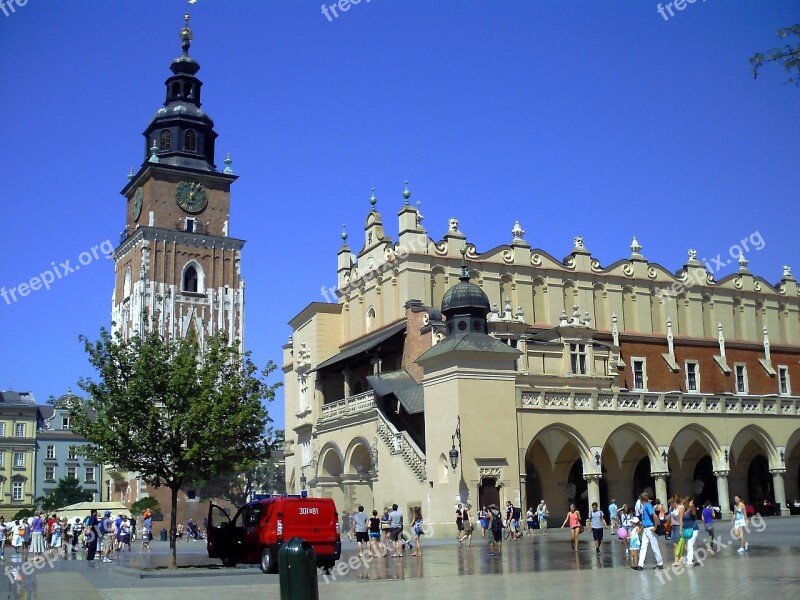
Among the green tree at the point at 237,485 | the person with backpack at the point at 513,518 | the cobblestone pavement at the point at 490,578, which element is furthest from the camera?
the green tree at the point at 237,485

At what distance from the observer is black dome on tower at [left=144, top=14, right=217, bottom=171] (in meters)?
80.4

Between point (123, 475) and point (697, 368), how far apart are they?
151ft

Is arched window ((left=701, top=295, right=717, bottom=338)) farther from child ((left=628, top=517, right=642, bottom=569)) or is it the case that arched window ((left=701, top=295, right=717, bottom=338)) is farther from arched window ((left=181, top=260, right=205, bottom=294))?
arched window ((left=181, top=260, right=205, bottom=294))

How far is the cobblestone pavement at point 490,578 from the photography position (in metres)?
14.7

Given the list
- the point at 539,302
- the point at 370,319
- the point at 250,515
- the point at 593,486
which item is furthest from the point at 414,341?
the point at 250,515

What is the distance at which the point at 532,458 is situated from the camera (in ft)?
140

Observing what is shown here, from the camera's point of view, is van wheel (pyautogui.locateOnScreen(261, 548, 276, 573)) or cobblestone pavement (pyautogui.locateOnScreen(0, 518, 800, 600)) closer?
cobblestone pavement (pyautogui.locateOnScreen(0, 518, 800, 600))

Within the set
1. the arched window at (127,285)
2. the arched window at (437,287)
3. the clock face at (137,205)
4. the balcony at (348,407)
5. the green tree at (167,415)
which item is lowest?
the green tree at (167,415)

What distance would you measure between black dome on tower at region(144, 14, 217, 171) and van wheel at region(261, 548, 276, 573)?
6256 cm

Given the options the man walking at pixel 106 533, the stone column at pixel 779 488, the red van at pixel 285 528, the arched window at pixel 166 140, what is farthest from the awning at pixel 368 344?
the arched window at pixel 166 140

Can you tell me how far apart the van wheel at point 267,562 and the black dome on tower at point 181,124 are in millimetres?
62561

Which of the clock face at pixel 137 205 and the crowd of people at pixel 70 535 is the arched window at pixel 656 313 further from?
the clock face at pixel 137 205

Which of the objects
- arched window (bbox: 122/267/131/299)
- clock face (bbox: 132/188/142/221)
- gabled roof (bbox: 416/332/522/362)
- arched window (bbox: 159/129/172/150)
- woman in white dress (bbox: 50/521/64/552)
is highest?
arched window (bbox: 159/129/172/150)

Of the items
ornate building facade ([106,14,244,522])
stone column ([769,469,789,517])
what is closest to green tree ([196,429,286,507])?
ornate building facade ([106,14,244,522])
